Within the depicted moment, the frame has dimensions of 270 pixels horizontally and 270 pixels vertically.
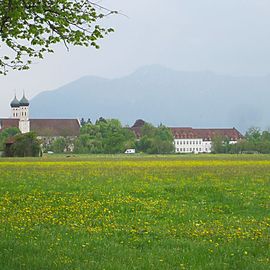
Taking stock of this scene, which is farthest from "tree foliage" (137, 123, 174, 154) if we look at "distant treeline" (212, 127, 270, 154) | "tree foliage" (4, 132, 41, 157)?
"tree foliage" (4, 132, 41, 157)

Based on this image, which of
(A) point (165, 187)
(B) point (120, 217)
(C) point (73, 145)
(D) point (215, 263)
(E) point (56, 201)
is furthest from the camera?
(C) point (73, 145)

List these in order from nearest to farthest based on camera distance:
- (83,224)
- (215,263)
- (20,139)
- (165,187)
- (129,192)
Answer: (215,263)
(83,224)
(129,192)
(165,187)
(20,139)

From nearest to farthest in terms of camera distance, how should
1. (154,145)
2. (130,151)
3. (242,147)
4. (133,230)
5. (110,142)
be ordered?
(133,230), (110,142), (242,147), (154,145), (130,151)

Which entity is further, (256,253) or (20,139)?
(20,139)

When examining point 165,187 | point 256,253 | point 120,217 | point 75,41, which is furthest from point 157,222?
point 165,187

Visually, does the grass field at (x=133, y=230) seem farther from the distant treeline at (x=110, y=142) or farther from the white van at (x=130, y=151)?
the white van at (x=130, y=151)

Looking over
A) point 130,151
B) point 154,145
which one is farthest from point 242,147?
point 130,151

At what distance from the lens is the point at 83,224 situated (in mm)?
14031

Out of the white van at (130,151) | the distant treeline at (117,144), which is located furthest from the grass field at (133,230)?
the white van at (130,151)

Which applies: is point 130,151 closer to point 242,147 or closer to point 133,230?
point 242,147

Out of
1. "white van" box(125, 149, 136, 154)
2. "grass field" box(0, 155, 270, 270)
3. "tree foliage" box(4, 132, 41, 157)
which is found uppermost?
"tree foliage" box(4, 132, 41, 157)

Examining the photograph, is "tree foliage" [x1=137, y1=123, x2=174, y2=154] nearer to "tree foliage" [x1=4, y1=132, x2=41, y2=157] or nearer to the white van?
the white van

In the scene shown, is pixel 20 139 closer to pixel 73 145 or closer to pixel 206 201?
pixel 73 145

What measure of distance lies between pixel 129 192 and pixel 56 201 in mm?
4274
